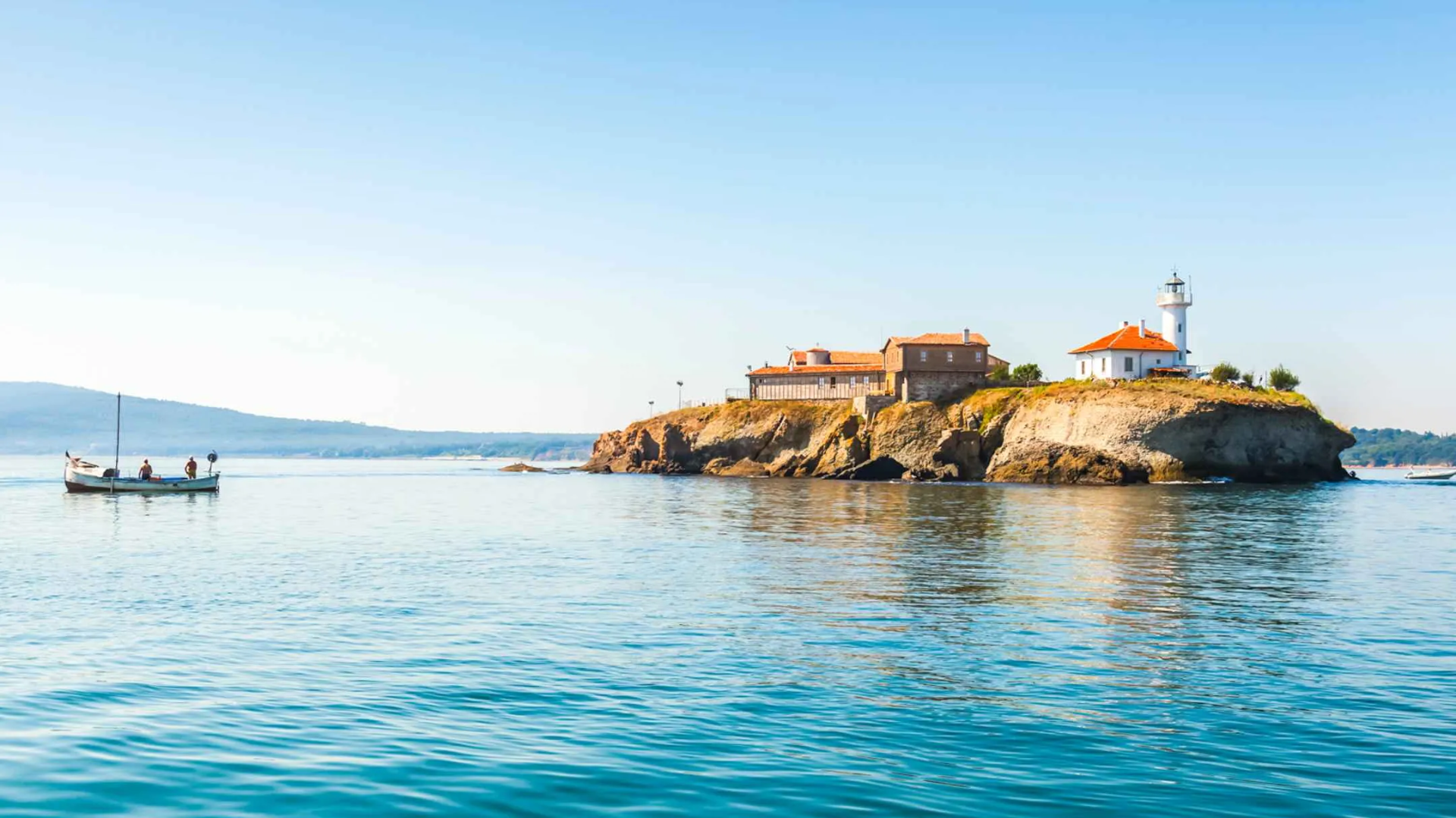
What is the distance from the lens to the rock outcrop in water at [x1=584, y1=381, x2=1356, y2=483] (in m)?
107

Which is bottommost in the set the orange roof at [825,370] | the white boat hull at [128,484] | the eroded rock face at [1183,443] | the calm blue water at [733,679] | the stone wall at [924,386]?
the calm blue water at [733,679]

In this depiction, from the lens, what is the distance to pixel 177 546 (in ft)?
150

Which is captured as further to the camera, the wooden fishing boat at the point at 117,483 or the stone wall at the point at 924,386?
the stone wall at the point at 924,386

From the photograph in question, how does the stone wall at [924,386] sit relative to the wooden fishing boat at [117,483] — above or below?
above

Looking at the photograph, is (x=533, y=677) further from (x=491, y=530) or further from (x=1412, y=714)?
(x=491, y=530)

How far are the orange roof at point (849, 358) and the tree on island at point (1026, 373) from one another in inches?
906

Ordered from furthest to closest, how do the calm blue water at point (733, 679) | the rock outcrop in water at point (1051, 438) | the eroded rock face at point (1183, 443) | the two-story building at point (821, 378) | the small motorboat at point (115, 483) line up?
the two-story building at point (821, 378) → the rock outcrop in water at point (1051, 438) → the eroded rock face at point (1183, 443) → the small motorboat at point (115, 483) → the calm blue water at point (733, 679)

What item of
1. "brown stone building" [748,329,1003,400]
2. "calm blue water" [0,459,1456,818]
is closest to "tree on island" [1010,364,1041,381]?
"brown stone building" [748,329,1003,400]

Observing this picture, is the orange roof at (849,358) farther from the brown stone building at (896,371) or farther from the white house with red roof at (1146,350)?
the white house with red roof at (1146,350)

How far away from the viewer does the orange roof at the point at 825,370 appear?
149 metres

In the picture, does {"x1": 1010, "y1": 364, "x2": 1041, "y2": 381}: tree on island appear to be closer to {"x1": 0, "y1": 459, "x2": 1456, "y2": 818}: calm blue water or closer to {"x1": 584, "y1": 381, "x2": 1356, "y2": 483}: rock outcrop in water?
{"x1": 584, "y1": 381, "x2": 1356, "y2": 483}: rock outcrop in water

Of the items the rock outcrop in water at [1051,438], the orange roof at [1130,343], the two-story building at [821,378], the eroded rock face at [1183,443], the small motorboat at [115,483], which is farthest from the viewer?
the two-story building at [821,378]

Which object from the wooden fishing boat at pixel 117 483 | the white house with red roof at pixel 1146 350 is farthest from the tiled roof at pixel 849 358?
the wooden fishing boat at pixel 117 483

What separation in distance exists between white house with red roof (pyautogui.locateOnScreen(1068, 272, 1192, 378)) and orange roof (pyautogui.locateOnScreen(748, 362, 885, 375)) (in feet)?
92.1
